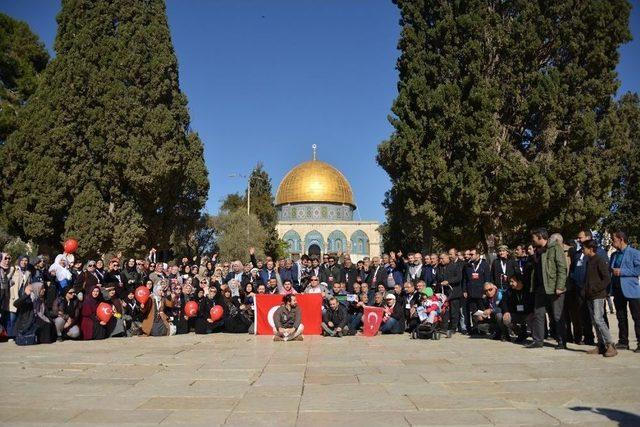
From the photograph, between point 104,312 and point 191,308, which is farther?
point 191,308

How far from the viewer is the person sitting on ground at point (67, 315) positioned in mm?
11188

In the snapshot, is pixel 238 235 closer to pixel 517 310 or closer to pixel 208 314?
pixel 208 314

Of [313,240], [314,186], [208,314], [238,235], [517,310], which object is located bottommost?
[208,314]

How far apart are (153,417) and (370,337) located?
24.8 ft

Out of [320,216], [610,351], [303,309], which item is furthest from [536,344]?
[320,216]

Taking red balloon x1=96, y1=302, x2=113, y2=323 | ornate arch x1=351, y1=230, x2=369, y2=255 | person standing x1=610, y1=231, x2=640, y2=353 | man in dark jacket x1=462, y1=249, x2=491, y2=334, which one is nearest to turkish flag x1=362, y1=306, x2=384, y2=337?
man in dark jacket x1=462, y1=249, x2=491, y2=334

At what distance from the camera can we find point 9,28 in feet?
86.1

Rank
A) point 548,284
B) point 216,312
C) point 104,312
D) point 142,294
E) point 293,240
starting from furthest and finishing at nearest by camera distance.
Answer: point 293,240 → point 216,312 → point 142,294 → point 104,312 → point 548,284

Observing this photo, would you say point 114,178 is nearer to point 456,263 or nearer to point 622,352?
point 456,263

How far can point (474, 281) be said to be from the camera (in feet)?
38.5

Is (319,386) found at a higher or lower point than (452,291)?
lower

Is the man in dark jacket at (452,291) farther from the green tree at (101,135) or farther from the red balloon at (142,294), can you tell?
the green tree at (101,135)

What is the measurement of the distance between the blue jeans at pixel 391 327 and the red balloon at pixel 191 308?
4.25 metres

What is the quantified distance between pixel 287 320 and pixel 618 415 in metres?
7.36
